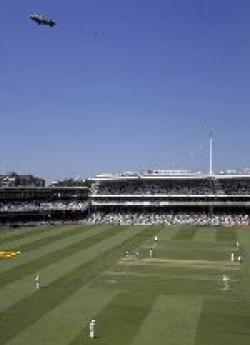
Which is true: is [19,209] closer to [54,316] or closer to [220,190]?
[220,190]

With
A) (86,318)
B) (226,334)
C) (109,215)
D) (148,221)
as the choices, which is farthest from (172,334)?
→ (109,215)

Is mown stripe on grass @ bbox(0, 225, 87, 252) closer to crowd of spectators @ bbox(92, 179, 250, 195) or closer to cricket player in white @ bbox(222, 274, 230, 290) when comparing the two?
cricket player in white @ bbox(222, 274, 230, 290)

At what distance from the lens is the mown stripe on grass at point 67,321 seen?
43531mm

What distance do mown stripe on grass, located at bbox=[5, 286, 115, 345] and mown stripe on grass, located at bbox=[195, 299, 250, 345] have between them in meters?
6.96

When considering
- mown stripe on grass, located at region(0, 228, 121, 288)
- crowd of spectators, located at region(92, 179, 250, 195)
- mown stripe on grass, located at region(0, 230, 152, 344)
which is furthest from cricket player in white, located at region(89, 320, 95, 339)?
crowd of spectators, located at region(92, 179, 250, 195)

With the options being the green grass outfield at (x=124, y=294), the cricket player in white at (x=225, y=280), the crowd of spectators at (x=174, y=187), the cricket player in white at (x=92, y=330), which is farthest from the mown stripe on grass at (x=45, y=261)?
the crowd of spectators at (x=174, y=187)

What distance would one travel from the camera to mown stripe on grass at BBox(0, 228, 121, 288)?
2650 inches

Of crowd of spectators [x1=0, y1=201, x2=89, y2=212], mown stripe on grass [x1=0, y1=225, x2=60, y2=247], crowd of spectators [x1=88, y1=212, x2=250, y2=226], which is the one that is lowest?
mown stripe on grass [x1=0, y1=225, x2=60, y2=247]

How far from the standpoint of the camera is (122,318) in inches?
1954

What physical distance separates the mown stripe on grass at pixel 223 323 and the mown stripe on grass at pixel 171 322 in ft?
1.74

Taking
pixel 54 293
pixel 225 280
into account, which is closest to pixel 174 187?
pixel 225 280

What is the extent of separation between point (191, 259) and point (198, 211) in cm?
8158

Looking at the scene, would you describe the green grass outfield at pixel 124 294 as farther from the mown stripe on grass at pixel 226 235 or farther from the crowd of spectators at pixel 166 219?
the crowd of spectators at pixel 166 219

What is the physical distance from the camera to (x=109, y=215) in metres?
164
